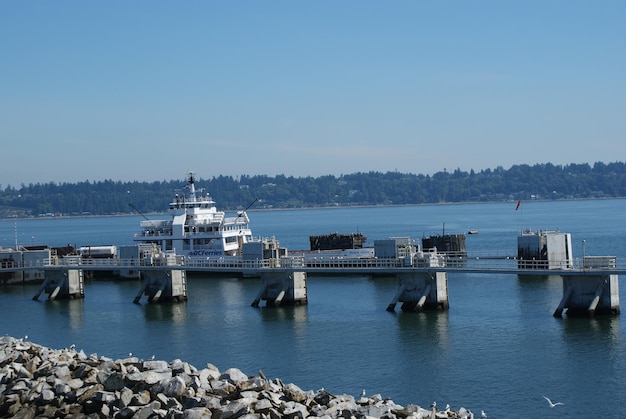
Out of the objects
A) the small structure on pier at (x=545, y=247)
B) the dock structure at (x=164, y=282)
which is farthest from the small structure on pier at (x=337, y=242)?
the dock structure at (x=164, y=282)

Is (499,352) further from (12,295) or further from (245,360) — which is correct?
(12,295)

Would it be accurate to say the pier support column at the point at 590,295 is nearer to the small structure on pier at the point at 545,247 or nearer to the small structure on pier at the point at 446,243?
the small structure on pier at the point at 545,247

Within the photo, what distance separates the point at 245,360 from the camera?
34.4 meters

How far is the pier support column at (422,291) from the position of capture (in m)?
43.2

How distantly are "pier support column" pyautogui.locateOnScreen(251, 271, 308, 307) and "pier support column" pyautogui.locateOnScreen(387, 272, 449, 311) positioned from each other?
5.39 metres

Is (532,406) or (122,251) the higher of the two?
(122,251)

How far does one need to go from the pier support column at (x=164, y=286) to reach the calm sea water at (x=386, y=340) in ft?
2.34

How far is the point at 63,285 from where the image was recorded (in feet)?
177

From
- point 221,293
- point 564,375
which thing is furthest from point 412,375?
point 221,293

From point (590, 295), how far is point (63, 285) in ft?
95.2

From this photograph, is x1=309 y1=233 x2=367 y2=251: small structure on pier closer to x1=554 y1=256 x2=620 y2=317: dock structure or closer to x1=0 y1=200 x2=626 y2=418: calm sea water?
x1=0 y1=200 x2=626 y2=418: calm sea water

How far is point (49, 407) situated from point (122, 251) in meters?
32.6

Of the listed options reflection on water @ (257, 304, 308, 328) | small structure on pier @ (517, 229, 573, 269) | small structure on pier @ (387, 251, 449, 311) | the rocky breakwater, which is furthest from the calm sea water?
the rocky breakwater

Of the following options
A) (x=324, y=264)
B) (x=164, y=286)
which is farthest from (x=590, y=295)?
(x=164, y=286)
